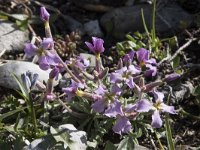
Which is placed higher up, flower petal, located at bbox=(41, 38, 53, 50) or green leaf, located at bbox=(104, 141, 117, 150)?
flower petal, located at bbox=(41, 38, 53, 50)

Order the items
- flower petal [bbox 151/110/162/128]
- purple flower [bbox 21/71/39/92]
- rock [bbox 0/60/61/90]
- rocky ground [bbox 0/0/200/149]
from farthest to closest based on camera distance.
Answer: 1. rocky ground [bbox 0/0/200/149]
2. rock [bbox 0/60/61/90]
3. purple flower [bbox 21/71/39/92]
4. flower petal [bbox 151/110/162/128]

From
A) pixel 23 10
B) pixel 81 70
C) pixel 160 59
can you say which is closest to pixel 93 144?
pixel 81 70

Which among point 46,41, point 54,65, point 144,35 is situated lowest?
point 144,35

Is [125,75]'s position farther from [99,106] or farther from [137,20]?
[137,20]

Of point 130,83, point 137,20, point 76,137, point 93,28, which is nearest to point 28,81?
point 76,137

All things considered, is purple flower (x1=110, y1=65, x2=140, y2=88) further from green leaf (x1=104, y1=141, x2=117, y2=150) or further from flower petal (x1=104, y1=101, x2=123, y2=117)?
green leaf (x1=104, y1=141, x2=117, y2=150)

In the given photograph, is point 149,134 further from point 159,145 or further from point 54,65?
point 54,65

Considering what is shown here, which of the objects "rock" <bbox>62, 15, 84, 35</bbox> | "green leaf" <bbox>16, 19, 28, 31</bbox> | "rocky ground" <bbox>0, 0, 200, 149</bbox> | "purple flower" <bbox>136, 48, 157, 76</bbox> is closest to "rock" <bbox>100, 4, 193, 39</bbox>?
"rocky ground" <bbox>0, 0, 200, 149</bbox>
